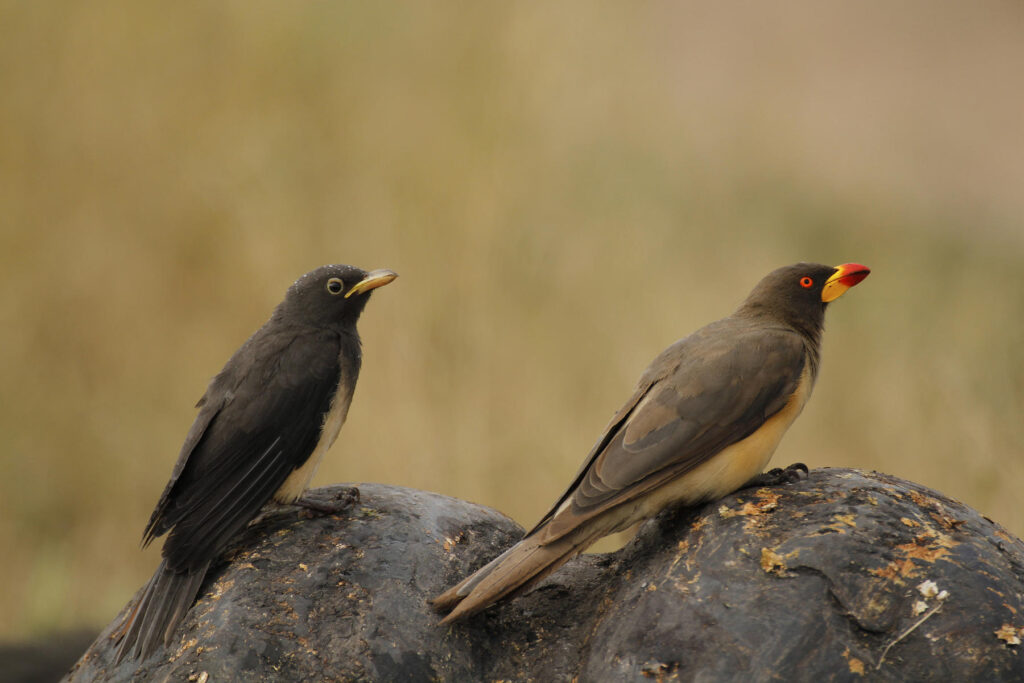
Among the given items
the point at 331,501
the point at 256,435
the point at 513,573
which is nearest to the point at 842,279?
the point at 513,573

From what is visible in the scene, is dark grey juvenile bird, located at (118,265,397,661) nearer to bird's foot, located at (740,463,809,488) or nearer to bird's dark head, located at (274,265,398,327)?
bird's dark head, located at (274,265,398,327)

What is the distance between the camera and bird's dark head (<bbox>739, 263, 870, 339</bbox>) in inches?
177

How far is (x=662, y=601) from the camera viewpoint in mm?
3551

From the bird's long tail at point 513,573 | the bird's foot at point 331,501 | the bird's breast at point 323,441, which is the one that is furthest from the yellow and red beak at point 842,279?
the bird's foot at point 331,501

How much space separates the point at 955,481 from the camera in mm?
7152

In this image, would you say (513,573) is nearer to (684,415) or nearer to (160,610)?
(684,415)

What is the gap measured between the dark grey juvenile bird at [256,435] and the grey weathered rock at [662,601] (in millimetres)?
139

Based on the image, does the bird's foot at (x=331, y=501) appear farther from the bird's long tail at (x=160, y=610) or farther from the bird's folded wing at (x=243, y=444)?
the bird's long tail at (x=160, y=610)

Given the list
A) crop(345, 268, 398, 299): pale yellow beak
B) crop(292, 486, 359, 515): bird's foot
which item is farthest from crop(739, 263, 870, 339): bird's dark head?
crop(292, 486, 359, 515): bird's foot

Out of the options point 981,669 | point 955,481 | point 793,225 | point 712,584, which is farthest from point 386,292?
point 981,669

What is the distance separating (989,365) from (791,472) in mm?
4018

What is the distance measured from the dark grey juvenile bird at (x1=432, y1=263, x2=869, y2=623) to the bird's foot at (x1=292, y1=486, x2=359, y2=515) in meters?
0.71

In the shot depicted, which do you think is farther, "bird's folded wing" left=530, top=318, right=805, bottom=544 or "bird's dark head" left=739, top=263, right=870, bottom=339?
"bird's dark head" left=739, top=263, right=870, bottom=339

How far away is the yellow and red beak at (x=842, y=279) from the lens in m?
4.51
